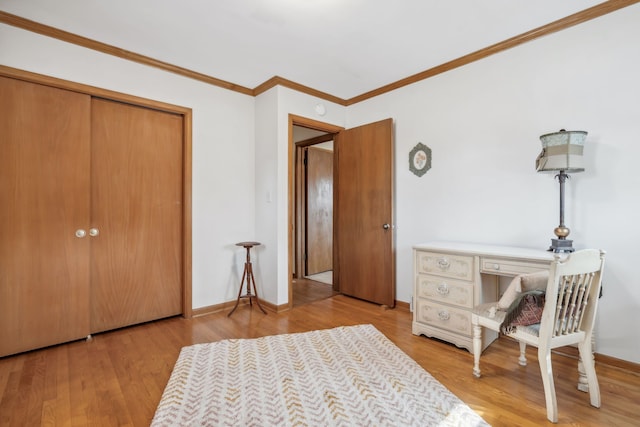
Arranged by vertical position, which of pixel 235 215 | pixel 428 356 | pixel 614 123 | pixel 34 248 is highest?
pixel 614 123

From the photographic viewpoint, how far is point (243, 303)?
3529 millimetres

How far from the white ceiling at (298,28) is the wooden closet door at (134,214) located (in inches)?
25.3

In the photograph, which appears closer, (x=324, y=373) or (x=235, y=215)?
(x=324, y=373)

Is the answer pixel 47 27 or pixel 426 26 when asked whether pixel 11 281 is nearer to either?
pixel 47 27

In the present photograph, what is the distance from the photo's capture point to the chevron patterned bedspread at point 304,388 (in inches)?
62.6

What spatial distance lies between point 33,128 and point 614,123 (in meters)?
4.19

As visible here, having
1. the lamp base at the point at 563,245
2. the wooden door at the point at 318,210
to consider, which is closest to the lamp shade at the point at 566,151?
the lamp base at the point at 563,245

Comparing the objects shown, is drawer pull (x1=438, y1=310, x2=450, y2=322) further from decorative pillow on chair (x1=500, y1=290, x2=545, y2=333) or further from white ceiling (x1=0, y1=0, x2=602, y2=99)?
white ceiling (x1=0, y1=0, x2=602, y2=99)

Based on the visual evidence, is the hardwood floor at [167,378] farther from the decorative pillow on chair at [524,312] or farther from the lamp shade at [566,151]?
the lamp shade at [566,151]

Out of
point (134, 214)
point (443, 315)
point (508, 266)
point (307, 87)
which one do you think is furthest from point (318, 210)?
point (508, 266)

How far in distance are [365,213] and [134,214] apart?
2.37 meters

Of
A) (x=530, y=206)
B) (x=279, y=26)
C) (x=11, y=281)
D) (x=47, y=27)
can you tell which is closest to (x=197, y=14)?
(x=279, y=26)

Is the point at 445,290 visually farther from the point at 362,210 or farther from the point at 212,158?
the point at 212,158

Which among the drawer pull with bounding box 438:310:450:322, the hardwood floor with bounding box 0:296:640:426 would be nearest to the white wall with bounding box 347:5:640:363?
the hardwood floor with bounding box 0:296:640:426
